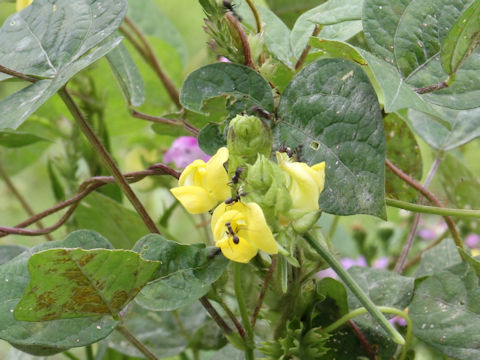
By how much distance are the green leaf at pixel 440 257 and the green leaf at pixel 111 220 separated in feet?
0.79

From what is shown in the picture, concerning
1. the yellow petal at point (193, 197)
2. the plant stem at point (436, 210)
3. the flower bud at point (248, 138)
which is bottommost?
the plant stem at point (436, 210)

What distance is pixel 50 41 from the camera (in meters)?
0.44

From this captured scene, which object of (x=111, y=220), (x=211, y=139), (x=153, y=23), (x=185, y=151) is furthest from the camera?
(x=153, y=23)

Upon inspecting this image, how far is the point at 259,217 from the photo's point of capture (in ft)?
1.03

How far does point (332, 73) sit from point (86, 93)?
0.37 m

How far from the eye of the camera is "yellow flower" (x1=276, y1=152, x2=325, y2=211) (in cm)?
32

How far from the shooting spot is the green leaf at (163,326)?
59cm

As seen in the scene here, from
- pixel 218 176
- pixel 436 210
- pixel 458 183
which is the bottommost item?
pixel 458 183

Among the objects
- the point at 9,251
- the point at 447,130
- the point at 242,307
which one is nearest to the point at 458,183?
the point at 447,130

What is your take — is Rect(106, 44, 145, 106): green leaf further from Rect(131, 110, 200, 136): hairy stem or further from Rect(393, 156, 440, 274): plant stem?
Rect(393, 156, 440, 274): plant stem

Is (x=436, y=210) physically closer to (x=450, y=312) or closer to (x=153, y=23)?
(x=450, y=312)

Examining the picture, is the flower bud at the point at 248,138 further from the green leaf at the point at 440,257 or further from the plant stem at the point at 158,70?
the plant stem at the point at 158,70

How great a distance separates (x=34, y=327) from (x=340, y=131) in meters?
0.22

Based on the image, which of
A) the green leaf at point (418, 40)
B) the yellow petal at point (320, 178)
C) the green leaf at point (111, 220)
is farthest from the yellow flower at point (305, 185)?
the green leaf at point (111, 220)
